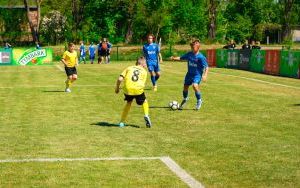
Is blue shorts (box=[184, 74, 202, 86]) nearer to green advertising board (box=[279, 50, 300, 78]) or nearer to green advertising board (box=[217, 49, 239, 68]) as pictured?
green advertising board (box=[279, 50, 300, 78])

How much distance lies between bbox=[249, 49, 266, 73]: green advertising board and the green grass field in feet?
51.6

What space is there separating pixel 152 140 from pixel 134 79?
5.62ft

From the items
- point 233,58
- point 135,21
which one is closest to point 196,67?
point 233,58

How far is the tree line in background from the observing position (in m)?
73.9

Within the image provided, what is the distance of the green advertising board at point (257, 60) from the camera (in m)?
34.6

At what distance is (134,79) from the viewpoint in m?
11.9

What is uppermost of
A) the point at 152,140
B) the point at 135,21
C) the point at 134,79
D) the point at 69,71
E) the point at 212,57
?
the point at 135,21

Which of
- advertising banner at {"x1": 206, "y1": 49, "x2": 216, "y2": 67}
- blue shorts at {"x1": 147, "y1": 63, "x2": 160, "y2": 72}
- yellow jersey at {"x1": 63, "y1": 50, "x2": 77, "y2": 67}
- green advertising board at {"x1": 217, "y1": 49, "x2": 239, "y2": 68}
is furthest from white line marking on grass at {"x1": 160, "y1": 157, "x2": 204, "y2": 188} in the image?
advertising banner at {"x1": 206, "y1": 49, "x2": 216, "y2": 67}

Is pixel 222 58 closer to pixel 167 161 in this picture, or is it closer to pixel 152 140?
pixel 152 140

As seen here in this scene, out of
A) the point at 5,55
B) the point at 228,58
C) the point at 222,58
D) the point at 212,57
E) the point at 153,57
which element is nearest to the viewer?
the point at 153,57

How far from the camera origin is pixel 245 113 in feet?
48.1

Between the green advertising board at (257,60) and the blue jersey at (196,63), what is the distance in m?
19.9

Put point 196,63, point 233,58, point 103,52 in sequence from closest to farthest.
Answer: point 196,63, point 233,58, point 103,52

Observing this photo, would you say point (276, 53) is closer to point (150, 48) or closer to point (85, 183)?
point (150, 48)
